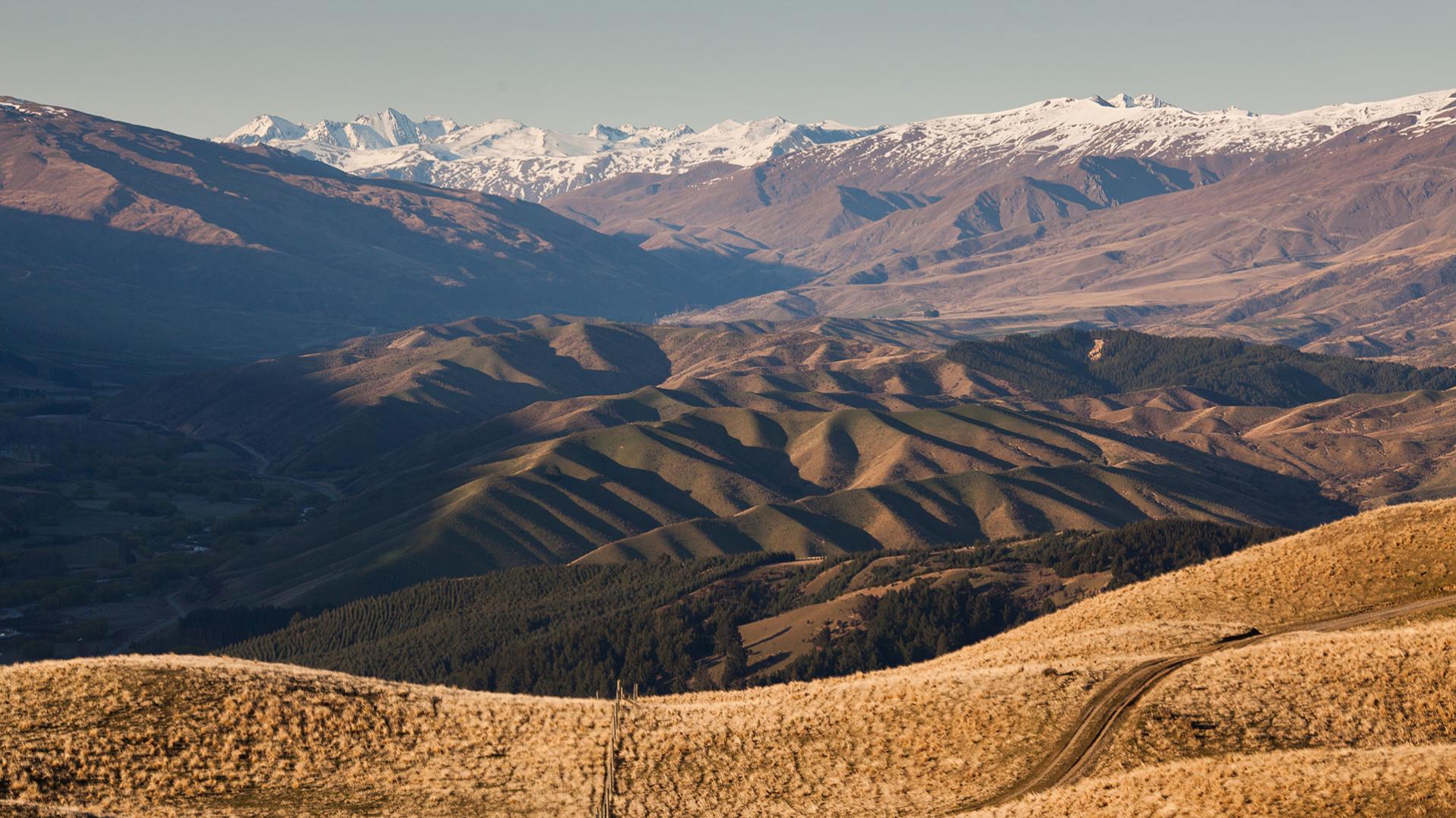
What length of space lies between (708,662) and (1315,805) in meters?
156

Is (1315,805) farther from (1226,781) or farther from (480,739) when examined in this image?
(480,739)

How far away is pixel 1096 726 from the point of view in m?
62.8

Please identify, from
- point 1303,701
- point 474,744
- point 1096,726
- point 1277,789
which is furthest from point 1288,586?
point 474,744

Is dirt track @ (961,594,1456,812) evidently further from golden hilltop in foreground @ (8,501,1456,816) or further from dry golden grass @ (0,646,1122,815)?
dry golden grass @ (0,646,1122,815)

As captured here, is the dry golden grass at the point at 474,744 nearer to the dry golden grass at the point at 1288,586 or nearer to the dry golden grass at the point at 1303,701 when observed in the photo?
the dry golden grass at the point at 1303,701

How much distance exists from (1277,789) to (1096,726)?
14441 millimetres

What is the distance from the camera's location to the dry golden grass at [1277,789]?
46594 mm

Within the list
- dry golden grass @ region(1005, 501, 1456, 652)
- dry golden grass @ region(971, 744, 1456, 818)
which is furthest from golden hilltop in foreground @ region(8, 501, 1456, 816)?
dry golden grass @ region(1005, 501, 1456, 652)

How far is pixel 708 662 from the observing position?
199 metres

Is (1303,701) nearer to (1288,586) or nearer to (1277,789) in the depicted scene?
(1277,789)

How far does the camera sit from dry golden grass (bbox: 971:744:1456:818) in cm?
4659

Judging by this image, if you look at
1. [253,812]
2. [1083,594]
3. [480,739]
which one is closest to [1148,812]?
[480,739]

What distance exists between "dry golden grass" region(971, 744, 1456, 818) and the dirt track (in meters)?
3.31

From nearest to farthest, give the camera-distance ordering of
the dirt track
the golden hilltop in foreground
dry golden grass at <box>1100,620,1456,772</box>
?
the golden hilltop in foreground → the dirt track → dry golden grass at <box>1100,620,1456,772</box>
